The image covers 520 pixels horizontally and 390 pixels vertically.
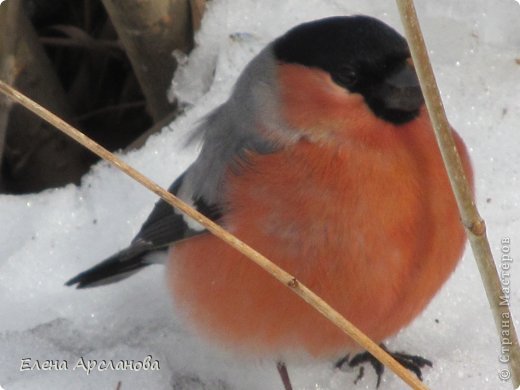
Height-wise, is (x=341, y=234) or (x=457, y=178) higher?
(x=457, y=178)

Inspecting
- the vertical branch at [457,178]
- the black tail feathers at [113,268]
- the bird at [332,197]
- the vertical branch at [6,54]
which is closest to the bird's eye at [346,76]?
the bird at [332,197]

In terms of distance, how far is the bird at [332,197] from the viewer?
2.34m

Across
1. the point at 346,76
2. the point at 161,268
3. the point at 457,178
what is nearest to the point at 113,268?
the point at 161,268

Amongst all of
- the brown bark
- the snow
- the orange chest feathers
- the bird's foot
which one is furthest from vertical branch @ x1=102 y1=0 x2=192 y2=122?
the bird's foot

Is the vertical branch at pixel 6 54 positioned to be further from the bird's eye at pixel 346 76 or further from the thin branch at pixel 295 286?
the bird's eye at pixel 346 76

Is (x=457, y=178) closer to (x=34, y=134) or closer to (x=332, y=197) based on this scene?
(x=332, y=197)

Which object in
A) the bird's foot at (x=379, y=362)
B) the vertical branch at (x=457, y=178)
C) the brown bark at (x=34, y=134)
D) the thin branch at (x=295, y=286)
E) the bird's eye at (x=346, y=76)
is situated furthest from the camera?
the brown bark at (x=34, y=134)

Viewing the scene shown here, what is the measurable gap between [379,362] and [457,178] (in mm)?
888

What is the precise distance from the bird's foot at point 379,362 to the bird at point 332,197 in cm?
22

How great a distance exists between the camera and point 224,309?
260 cm

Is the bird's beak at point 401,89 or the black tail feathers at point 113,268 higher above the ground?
→ the bird's beak at point 401,89

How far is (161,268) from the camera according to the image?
3.20 meters

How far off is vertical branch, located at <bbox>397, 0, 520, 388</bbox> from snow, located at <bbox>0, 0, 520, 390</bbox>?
0.50 metres

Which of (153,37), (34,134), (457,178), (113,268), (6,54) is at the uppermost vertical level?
(457,178)
